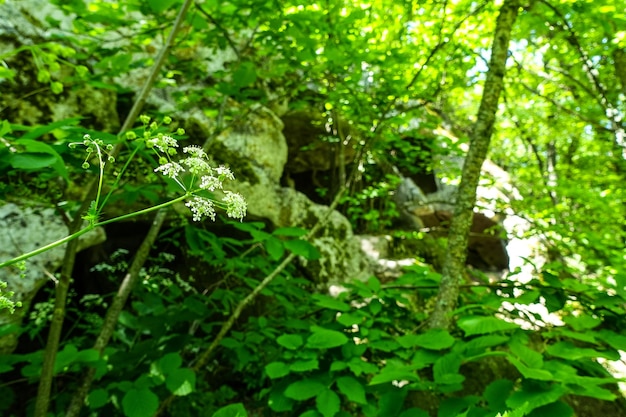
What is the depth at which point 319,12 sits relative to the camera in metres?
2.33

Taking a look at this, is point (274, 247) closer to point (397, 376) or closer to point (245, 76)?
point (397, 376)

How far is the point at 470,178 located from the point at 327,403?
166 centimetres

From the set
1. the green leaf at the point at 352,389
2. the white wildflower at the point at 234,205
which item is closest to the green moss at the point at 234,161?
the green leaf at the point at 352,389

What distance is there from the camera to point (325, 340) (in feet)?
5.65

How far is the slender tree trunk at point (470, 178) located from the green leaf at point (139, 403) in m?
1.54

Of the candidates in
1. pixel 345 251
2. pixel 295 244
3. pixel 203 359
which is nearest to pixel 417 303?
pixel 345 251

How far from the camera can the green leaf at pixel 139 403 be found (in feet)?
5.61

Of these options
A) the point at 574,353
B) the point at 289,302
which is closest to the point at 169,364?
the point at 289,302

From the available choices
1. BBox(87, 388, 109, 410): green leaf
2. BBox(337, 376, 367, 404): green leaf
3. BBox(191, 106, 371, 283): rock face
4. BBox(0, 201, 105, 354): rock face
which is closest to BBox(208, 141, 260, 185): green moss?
BBox(191, 106, 371, 283): rock face

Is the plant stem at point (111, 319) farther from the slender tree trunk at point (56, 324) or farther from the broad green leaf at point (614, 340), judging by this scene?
the broad green leaf at point (614, 340)

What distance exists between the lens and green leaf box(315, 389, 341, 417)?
1502 mm

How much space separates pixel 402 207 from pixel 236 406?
8.53 meters

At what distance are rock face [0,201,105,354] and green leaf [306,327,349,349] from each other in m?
1.78

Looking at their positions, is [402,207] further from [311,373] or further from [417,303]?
[311,373]
